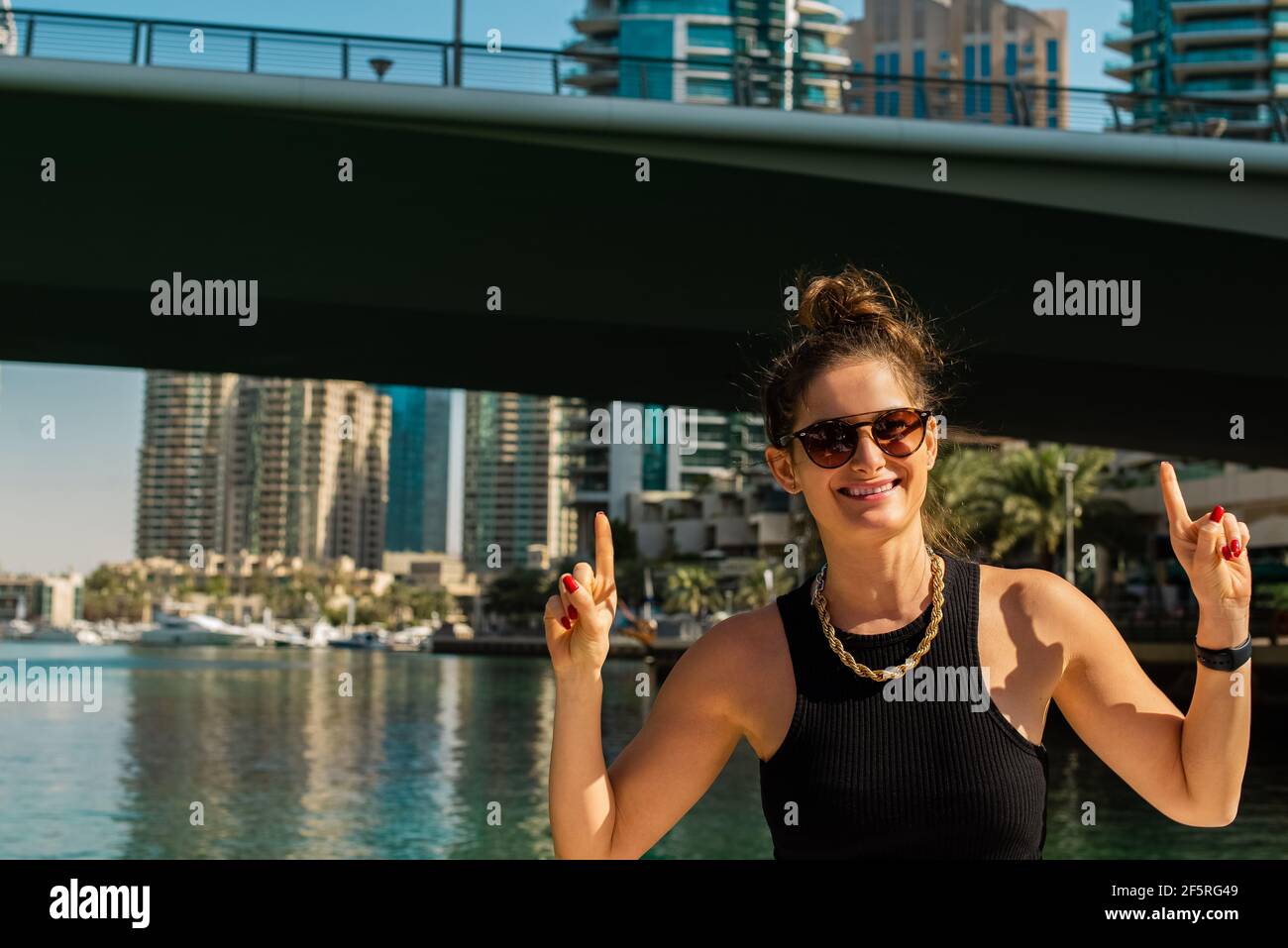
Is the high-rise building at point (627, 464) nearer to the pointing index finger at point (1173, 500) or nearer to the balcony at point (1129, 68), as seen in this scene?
the balcony at point (1129, 68)

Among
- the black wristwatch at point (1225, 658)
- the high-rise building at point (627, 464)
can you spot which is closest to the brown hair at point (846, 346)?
the black wristwatch at point (1225, 658)

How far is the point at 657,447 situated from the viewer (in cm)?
15662

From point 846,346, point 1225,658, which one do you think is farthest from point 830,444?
point 1225,658

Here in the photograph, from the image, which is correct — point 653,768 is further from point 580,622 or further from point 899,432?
point 899,432

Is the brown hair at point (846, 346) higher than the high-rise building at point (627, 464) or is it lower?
lower

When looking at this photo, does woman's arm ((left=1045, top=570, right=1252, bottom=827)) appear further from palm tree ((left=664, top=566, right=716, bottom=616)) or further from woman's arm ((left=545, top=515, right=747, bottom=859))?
palm tree ((left=664, top=566, right=716, bottom=616))

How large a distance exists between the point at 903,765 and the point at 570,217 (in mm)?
15610

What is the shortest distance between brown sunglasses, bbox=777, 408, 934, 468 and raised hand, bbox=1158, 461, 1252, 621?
0.44 m

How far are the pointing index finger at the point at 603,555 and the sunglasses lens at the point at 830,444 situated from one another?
40 centimetres

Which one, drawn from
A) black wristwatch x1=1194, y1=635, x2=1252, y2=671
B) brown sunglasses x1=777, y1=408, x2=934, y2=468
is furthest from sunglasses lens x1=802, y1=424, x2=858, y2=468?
black wristwatch x1=1194, y1=635, x2=1252, y2=671

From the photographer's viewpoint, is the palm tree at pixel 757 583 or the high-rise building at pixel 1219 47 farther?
the high-rise building at pixel 1219 47

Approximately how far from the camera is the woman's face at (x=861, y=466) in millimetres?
2756
